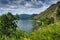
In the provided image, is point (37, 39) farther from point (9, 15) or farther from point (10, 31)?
point (9, 15)

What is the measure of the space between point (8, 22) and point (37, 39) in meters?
87.6

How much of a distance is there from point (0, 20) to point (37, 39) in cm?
9079

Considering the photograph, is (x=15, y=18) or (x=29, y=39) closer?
(x=29, y=39)

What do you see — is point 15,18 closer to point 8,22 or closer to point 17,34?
point 8,22

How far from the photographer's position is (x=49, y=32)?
34.3 m

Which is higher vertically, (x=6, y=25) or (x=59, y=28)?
(x=59, y=28)

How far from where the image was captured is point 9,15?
12394cm

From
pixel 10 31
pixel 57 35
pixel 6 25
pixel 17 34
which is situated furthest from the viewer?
pixel 6 25

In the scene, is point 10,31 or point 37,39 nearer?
point 37,39

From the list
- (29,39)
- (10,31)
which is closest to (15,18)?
(10,31)

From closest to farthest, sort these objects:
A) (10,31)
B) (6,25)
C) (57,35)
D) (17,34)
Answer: (57,35) → (17,34) → (10,31) → (6,25)

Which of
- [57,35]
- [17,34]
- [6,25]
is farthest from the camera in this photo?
[6,25]

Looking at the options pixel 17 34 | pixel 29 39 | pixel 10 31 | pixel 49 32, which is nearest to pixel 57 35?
pixel 49 32

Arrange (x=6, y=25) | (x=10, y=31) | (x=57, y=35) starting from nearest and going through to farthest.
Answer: (x=57, y=35) < (x=10, y=31) < (x=6, y=25)
